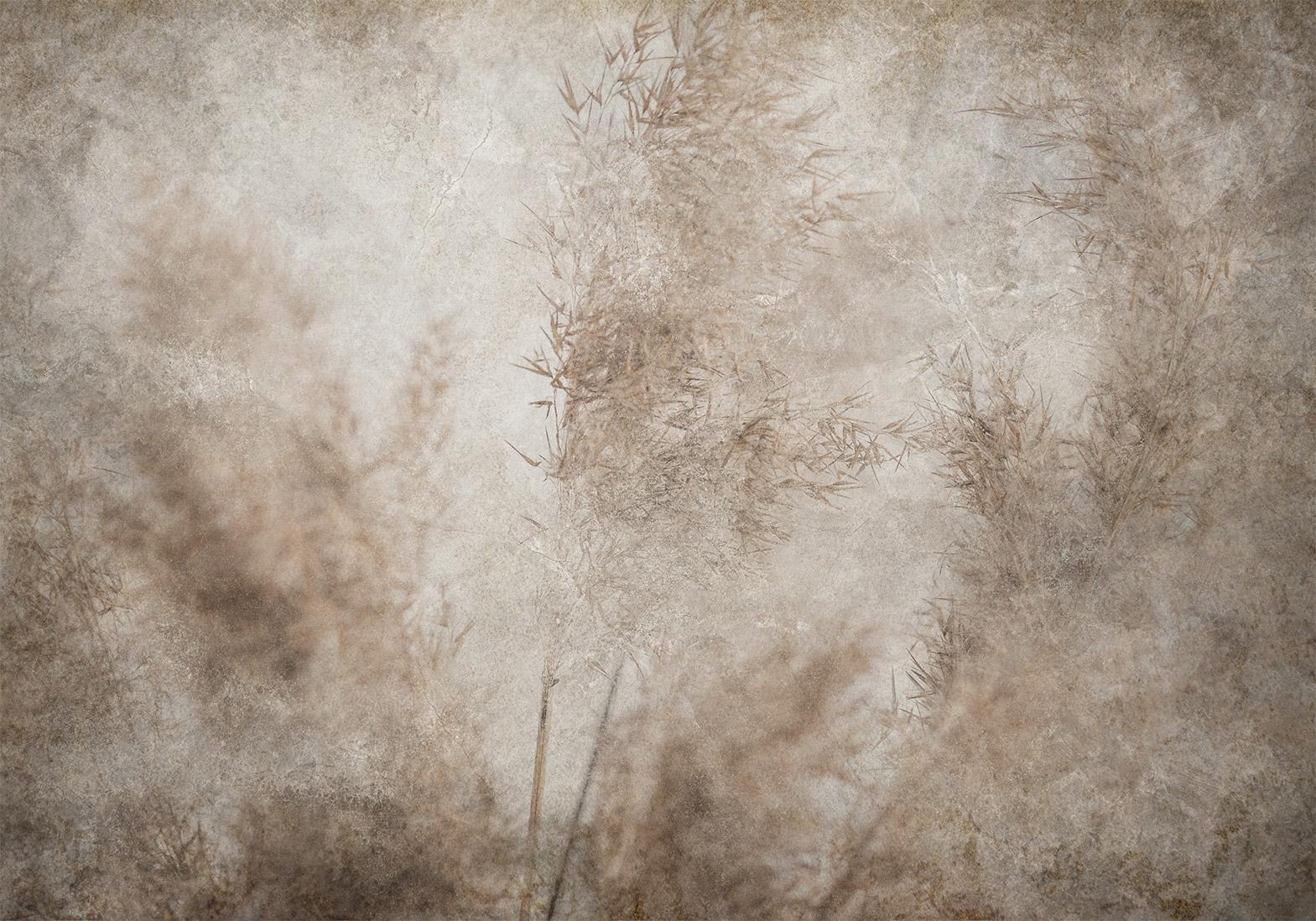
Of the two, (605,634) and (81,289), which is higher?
(81,289)

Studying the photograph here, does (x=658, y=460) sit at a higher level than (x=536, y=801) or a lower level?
higher

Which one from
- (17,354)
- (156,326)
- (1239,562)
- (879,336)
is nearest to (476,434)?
(156,326)

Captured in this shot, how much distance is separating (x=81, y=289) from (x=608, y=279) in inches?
118

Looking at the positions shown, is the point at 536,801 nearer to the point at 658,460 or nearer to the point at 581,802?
the point at 581,802

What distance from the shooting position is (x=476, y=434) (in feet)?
13.1

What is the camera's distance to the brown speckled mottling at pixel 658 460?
3.89 m

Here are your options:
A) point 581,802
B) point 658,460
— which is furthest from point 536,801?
point 658,460

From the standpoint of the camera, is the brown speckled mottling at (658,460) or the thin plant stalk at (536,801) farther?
the thin plant stalk at (536,801)

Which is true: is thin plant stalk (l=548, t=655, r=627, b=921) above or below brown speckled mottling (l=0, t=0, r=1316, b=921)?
below

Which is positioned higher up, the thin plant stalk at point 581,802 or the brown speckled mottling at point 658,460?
the brown speckled mottling at point 658,460

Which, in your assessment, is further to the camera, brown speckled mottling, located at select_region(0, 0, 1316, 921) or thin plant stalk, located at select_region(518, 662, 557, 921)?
thin plant stalk, located at select_region(518, 662, 557, 921)

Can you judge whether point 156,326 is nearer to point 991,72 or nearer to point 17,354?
point 17,354

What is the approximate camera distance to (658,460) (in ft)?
13.0

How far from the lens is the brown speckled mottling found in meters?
3.89
